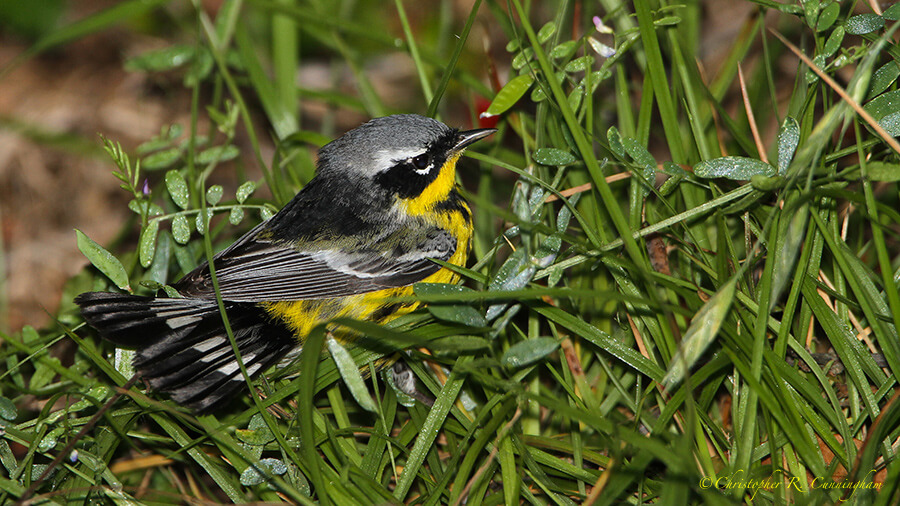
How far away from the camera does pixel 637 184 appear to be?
313cm

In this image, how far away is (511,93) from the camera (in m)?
3.26

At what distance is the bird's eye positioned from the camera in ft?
12.0

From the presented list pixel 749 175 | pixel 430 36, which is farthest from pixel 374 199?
pixel 430 36

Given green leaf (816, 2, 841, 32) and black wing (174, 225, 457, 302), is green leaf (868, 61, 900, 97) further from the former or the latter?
black wing (174, 225, 457, 302)

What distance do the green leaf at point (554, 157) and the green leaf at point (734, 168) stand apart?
1.63ft

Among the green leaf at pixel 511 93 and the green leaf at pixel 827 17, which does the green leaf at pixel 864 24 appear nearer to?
the green leaf at pixel 827 17

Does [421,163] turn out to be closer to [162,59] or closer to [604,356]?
→ [604,356]

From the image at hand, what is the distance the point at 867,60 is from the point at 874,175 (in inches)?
25.2

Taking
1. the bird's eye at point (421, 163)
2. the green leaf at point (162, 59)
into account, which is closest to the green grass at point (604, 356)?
the bird's eye at point (421, 163)

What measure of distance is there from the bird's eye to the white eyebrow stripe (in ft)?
0.09

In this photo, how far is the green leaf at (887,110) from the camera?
271 centimetres

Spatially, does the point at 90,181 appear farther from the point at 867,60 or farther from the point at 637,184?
the point at 867,60

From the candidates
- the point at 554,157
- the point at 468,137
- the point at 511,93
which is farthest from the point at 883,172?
the point at 468,137

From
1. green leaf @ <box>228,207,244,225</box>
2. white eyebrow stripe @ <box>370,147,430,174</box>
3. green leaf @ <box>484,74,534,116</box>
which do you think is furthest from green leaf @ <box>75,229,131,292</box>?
green leaf @ <box>484,74,534,116</box>
